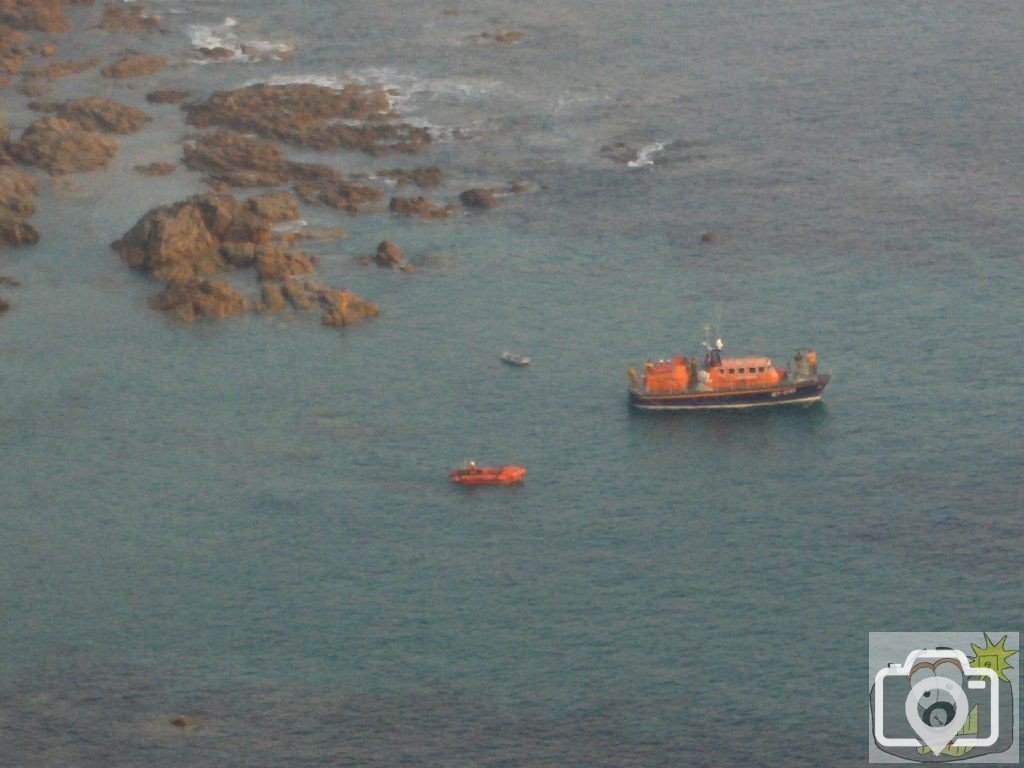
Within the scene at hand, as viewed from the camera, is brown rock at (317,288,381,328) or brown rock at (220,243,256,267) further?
brown rock at (220,243,256,267)

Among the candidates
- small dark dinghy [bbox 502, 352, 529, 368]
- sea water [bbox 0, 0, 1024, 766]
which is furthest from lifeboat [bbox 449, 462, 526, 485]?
small dark dinghy [bbox 502, 352, 529, 368]

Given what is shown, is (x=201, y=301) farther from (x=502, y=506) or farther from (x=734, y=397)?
(x=734, y=397)

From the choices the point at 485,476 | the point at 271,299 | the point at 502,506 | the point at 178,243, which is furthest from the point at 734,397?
the point at 178,243

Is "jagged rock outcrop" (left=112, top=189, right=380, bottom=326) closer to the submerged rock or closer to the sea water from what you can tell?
the sea water

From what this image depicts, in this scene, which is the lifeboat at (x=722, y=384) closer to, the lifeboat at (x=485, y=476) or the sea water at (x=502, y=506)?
the sea water at (x=502, y=506)

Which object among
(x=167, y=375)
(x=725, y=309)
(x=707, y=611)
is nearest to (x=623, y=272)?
(x=725, y=309)
